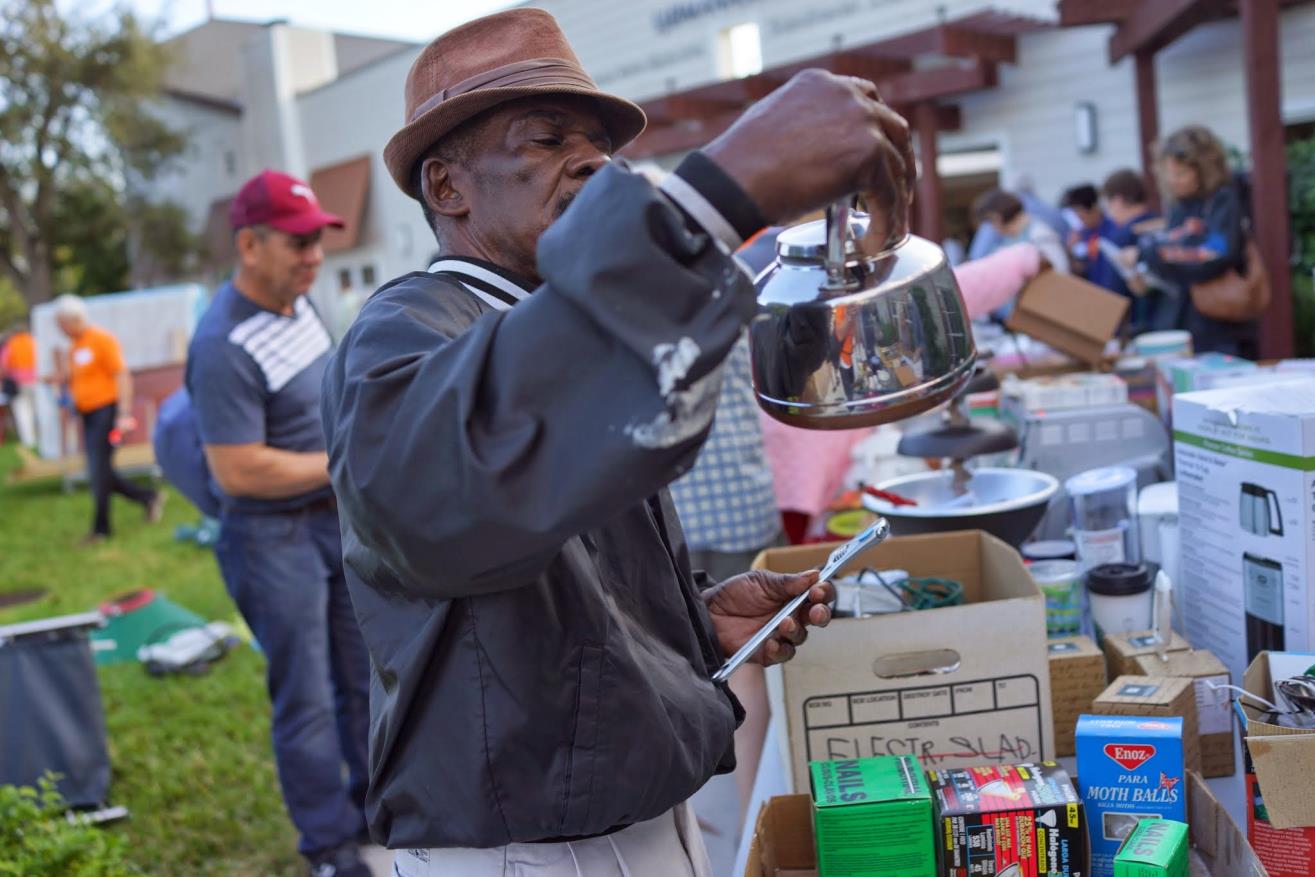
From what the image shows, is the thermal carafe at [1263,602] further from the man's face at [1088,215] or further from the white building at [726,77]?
the white building at [726,77]

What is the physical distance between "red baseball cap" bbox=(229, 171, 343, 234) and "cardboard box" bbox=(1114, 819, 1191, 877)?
296 centimetres

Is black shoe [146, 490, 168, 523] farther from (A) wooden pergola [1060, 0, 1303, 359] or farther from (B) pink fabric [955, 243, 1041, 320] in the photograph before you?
(B) pink fabric [955, 243, 1041, 320]

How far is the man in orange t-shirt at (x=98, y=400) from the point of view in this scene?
1033 cm

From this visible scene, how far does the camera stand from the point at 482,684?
128cm

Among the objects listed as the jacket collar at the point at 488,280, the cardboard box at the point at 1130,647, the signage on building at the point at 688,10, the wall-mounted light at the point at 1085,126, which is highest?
the signage on building at the point at 688,10

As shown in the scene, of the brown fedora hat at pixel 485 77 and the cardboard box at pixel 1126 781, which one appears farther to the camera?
the cardboard box at pixel 1126 781

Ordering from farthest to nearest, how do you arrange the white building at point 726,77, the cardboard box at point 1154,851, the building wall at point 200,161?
the building wall at point 200,161, the white building at point 726,77, the cardboard box at point 1154,851

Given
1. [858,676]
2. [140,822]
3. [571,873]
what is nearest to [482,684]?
[571,873]

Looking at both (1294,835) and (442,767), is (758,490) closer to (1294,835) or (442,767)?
(1294,835)

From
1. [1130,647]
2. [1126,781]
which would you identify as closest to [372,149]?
[1130,647]

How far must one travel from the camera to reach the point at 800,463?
3.84 metres

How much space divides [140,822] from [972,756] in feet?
12.0

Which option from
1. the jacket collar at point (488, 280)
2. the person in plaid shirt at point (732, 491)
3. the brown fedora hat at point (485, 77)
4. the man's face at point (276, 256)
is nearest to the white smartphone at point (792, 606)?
the jacket collar at point (488, 280)

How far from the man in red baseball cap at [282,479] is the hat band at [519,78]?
7.60ft
